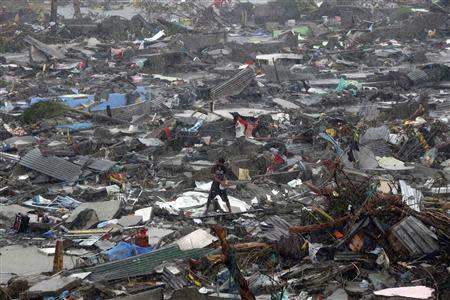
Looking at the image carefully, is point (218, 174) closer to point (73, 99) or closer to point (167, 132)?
point (167, 132)

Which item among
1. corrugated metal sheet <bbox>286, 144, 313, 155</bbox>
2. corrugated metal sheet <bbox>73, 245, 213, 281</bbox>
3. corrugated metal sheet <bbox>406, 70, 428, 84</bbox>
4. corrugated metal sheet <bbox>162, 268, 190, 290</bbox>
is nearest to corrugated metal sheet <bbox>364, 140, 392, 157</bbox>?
corrugated metal sheet <bbox>286, 144, 313, 155</bbox>

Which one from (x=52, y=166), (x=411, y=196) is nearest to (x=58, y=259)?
(x=52, y=166)

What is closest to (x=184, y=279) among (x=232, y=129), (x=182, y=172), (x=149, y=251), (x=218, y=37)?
(x=149, y=251)

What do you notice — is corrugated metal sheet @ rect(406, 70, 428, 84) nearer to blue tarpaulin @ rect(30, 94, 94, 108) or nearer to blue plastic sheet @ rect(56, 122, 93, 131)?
blue tarpaulin @ rect(30, 94, 94, 108)

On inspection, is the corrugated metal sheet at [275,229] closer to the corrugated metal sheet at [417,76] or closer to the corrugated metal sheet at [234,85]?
the corrugated metal sheet at [234,85]

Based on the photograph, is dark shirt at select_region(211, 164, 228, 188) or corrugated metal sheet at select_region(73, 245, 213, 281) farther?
dark shirt at select_region(211, 164, 228, 188)

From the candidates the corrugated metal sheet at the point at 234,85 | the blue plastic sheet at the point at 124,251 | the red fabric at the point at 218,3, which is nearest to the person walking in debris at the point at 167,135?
the corrugated metal sheet at the point at 234,85

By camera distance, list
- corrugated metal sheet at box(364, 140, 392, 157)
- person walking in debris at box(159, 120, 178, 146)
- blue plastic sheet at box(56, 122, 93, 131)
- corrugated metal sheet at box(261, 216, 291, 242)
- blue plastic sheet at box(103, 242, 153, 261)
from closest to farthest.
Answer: blue plastic sheet at box(103, 242, 153, 261)
corrugated metal sheet at box(261, 216, 291, 242)
corrugated metal sheet at box(364, 140, 392, 157)
person walking in debris at box(159, 120, 178, 146)
blue plastic sheet at box(56, 122, 93, 131)
